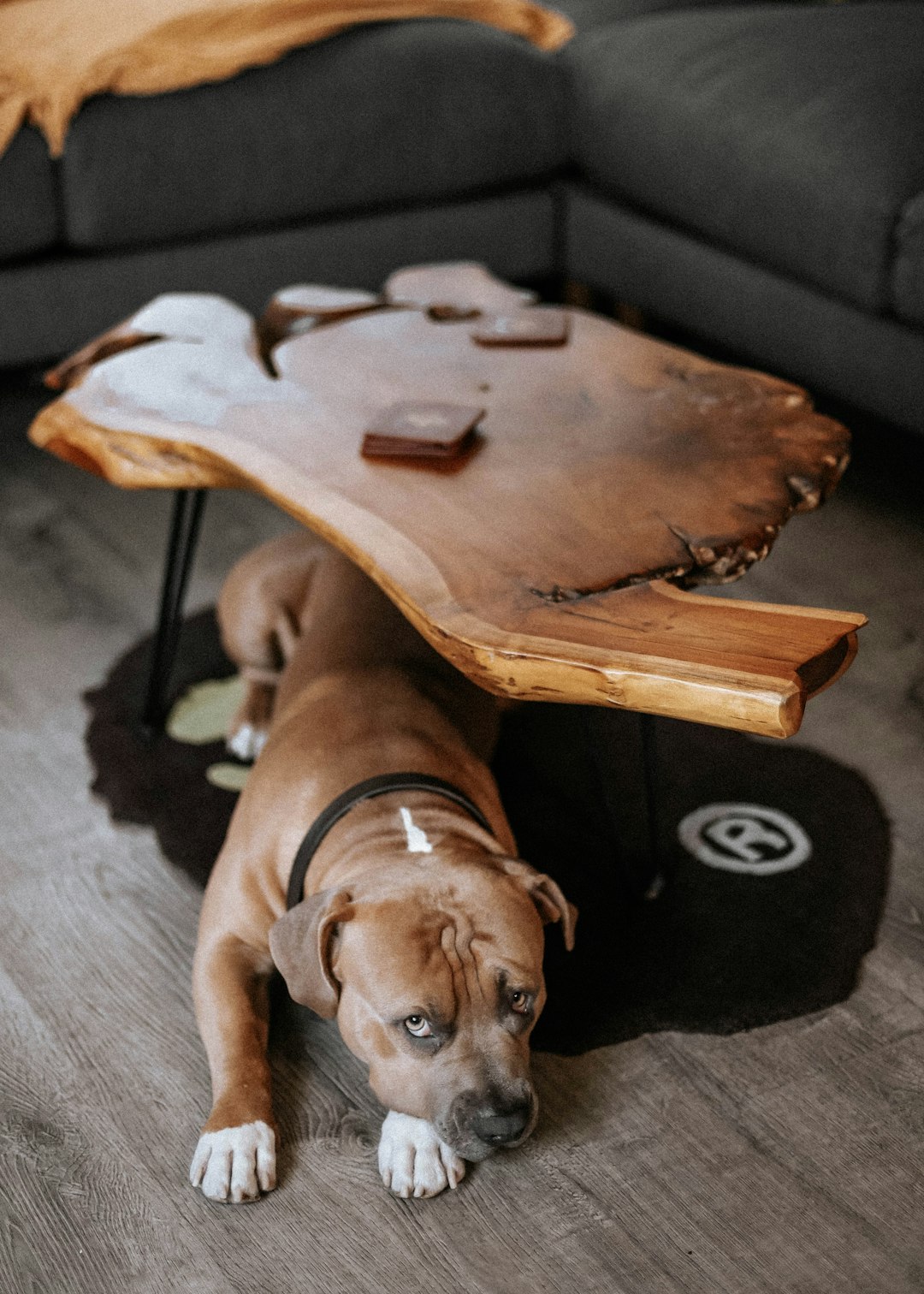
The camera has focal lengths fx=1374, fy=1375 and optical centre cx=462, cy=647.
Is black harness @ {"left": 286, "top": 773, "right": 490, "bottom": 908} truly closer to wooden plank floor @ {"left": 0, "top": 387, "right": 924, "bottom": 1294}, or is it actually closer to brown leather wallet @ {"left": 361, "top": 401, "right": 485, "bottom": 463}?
wooden plank floor @ {"left": 0, "top": 387, "right": 924, "bottom": 1294}

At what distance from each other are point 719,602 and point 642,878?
0.55 m

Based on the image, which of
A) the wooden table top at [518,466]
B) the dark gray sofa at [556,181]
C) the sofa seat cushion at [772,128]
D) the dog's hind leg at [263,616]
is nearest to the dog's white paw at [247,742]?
the dog's hind leg at [263,616]

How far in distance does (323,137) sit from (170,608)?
1350mm

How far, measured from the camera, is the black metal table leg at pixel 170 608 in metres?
1.99

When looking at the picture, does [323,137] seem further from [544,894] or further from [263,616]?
[544,894]

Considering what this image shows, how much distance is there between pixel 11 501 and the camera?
281cm

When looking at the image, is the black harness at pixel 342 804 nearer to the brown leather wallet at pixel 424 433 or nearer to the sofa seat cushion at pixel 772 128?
the brown leather wallet at pixel 424 433

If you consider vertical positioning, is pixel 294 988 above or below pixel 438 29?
below

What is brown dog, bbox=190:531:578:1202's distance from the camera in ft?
4.24

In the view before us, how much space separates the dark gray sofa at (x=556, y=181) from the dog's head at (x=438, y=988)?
1.52m

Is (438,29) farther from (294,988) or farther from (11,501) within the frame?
(294,988)

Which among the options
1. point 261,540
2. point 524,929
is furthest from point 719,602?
point 261,540

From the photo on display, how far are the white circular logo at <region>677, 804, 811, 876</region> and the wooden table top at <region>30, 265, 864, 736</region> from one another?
0.50 meters

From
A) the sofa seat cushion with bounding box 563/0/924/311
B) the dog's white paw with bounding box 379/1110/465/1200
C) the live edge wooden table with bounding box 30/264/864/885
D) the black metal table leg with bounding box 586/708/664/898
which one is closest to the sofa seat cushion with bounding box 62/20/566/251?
the sofa seat cushion with bounding box 563/0/924/311
